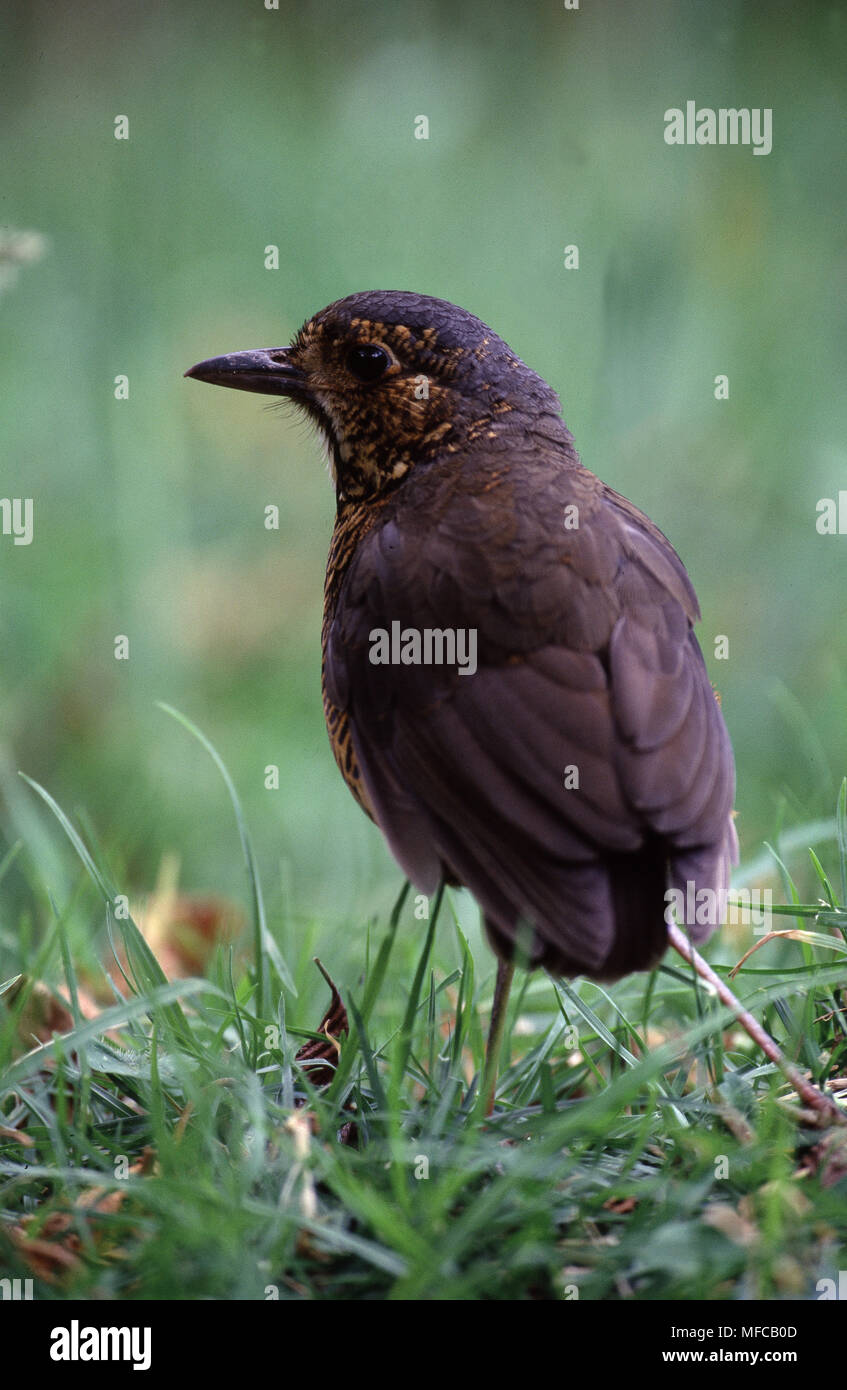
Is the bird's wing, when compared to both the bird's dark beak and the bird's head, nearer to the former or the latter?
the bird's head

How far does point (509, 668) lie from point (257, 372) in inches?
54.4

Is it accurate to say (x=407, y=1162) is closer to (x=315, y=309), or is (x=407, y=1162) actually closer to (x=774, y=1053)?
(x=774, y=1053)

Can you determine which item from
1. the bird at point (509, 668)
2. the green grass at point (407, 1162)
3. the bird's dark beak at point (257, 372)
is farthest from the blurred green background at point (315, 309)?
the green grass at point (407, 1162)

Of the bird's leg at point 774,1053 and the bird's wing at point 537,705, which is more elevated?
the bird's wing at point 537,705

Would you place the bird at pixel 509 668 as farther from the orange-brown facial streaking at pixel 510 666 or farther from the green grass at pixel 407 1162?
the green grass at pixel 407 1162

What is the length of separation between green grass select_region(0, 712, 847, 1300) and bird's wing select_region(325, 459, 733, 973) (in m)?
0.25

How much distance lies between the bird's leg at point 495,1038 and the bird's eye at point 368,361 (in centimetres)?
148

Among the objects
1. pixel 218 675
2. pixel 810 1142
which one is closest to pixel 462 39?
pixel 218 675

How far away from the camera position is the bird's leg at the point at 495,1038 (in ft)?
9.05

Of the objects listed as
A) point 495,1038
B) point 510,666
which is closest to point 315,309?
point 510,666

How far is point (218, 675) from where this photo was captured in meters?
6.01

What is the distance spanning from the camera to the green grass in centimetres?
222

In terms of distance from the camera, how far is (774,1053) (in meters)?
2.79

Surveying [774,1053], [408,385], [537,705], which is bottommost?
[774,1053]
